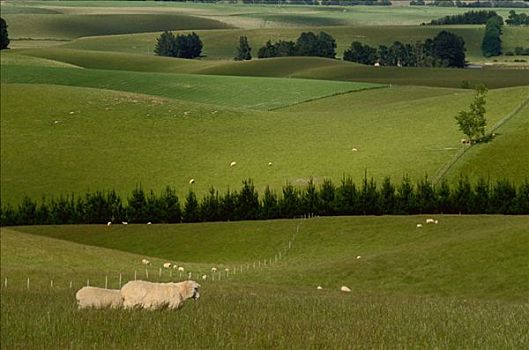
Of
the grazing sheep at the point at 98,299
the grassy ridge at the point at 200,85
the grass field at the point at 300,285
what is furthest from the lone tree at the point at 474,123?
the grazing sheep at the point at 98,299

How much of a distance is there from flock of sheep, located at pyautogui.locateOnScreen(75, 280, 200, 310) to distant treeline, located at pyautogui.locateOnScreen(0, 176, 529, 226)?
5451 centimetres

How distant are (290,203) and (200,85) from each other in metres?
88.4

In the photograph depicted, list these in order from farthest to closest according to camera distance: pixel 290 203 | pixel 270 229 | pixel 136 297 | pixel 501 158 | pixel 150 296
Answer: pixel 290 203 → pixel 501 158 → pixel 270 229 → pixel 136 297 → pixel 150 296

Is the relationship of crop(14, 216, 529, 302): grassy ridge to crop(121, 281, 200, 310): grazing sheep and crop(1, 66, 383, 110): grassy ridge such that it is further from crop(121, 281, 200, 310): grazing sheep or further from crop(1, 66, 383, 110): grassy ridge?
crop(1, 66, 383, 110): grassy ridge

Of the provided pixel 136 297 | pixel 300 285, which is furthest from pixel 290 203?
pixel 136 297

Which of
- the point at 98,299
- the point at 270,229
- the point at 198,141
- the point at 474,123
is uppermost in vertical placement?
the point at 98,299

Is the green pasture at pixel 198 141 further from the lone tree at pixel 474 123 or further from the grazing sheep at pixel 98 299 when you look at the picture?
the grazing sheep at pixel 98 299

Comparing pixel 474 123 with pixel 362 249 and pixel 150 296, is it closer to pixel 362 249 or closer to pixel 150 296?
pixel 362 249

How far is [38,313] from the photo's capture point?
26.8 m

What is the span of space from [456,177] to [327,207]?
10.5m

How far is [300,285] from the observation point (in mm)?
54219

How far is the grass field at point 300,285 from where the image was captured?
74.0ft

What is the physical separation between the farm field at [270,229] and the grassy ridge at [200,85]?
3.00 feet

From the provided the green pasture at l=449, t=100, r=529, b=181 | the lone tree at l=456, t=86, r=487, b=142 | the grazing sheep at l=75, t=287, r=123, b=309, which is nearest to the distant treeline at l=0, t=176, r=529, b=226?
the green pasture at l=449, t=100, r=529, b=181
